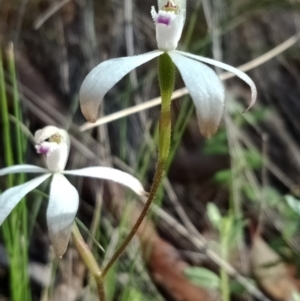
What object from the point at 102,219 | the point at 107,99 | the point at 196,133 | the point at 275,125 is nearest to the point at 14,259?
the point at 102,219

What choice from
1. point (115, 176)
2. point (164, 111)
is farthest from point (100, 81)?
point (115, 176)

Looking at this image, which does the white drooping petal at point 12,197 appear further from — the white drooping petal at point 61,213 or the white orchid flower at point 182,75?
the white orchid flower at point 182,75

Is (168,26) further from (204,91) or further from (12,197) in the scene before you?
(12,197)

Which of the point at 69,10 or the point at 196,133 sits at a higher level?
the point at 69,10

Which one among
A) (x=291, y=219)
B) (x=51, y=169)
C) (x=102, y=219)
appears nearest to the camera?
(x=51, y=169)

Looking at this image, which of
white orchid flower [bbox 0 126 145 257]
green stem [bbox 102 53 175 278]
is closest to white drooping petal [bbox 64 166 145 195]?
white orchid flower [bbox 0 126 145 257]

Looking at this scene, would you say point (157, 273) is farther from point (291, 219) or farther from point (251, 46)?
point (251, 46)
